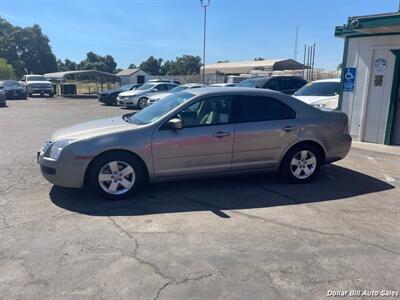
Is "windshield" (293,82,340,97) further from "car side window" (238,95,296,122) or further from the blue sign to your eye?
"car side window" (238,95,296,122)

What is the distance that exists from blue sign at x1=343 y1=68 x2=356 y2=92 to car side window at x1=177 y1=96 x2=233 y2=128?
223 inches

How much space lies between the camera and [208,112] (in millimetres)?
5453

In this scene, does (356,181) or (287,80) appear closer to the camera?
(356,181)

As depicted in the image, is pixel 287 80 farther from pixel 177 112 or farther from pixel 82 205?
pixel 82 205

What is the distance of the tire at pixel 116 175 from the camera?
5004 mm

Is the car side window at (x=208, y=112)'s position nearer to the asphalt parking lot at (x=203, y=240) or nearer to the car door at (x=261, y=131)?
the car door at (x=261, y=131)

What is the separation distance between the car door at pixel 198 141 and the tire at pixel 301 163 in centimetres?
104

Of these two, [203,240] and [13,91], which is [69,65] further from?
[203,240]

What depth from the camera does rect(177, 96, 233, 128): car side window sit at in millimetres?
5340

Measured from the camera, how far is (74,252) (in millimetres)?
3689

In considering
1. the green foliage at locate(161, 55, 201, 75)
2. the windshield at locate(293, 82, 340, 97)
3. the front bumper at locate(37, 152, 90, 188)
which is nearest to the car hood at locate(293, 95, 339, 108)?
the windshield at locate(293, 82, 340, 97)

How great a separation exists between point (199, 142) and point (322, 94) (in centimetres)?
721

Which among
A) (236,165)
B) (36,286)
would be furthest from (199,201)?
(36,286)

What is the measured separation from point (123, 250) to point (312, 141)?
364cm
